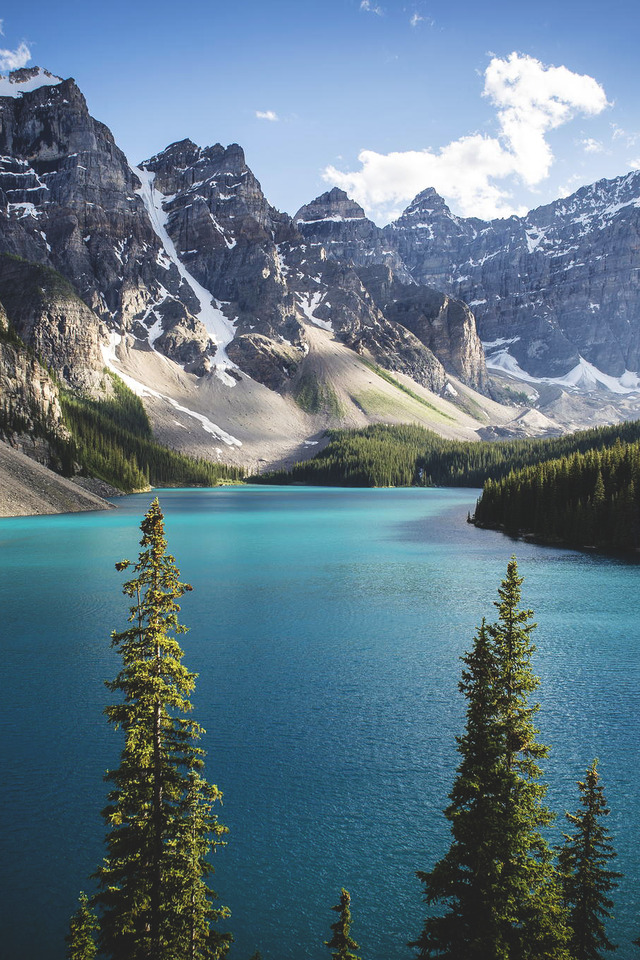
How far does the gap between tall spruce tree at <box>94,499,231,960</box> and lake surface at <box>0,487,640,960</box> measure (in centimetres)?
437

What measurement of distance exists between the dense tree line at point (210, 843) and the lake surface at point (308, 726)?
3.99 m

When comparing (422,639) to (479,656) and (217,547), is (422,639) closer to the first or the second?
(479,656)

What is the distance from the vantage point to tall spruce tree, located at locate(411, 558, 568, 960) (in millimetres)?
11016

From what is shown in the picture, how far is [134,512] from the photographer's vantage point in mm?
109938

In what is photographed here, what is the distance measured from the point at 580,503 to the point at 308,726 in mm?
68119

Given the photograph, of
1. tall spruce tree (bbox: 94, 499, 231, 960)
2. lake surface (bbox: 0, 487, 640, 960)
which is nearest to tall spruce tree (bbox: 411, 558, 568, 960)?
lake surface (bbox: 0, 487, 640, 960)

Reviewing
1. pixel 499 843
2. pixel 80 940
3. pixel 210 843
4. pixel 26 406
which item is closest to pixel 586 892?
pixel 499 843

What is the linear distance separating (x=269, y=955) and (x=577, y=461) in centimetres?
8948

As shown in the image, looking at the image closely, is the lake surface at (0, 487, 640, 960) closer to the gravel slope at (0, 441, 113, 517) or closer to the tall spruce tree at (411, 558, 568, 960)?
the tall spruce tree at (411, 558, 568, 960)

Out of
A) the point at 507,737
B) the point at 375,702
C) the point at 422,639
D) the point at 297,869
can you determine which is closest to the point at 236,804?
the point at 297,869

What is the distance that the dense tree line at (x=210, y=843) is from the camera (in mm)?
10844

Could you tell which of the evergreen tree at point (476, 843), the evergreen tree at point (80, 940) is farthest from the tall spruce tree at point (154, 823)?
the evergreen tree at point (476, 843)

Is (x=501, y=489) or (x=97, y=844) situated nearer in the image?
(x=97, y=844)

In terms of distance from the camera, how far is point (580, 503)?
8300 centimetres
